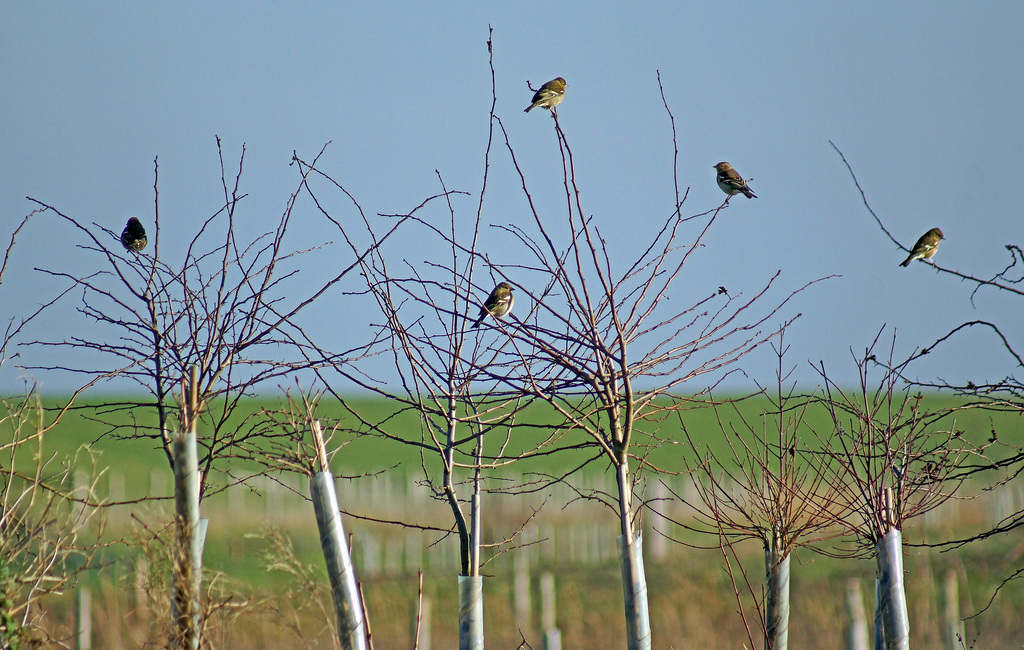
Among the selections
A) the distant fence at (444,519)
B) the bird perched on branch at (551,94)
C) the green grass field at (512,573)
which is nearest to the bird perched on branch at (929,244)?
the green grass field at (512,573)

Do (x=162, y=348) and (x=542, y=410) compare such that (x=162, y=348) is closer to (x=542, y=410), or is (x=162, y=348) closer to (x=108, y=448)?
(x=108, y=448)

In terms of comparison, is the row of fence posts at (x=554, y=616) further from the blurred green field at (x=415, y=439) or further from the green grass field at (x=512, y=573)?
the blurred green field at (x=415, y=439)

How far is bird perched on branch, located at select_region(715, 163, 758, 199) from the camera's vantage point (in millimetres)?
8211

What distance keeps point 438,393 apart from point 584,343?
1.24 metres

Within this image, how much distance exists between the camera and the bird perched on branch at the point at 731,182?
821cm

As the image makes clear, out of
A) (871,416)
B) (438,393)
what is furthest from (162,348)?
(871,416)

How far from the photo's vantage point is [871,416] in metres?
6.29

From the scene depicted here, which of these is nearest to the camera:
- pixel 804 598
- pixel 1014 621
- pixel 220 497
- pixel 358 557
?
pixel 1014 621

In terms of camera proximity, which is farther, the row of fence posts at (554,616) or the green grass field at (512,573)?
the green grass field at (512,573)

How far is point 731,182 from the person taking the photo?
8367mm

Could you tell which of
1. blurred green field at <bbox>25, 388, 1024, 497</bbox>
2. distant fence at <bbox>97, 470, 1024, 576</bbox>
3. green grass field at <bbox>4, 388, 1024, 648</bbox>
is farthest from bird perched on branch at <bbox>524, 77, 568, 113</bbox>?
blurred green field at <bbox>25, 388, 1024, 497</bbox>

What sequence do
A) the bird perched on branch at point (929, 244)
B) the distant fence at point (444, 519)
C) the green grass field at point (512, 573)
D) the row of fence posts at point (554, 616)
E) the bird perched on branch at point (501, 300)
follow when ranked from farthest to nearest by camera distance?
1. the distant fence at point (444, 519)
2. the green grass field at point (512, 573)
3. the row of fence posts at point (554, 616)
4. the bird perched on branch at point (929, 244)
5. the bird perched on branch at point (501, 300)

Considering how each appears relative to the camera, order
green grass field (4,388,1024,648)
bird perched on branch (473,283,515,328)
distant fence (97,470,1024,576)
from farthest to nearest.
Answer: distant fence (97,470,1024,576) < green grass field (4,388,1024,648) < bird perched on branch (473,283,515,328)

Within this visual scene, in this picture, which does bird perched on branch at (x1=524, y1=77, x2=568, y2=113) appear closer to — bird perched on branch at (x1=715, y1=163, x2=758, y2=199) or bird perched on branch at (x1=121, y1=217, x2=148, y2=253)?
bird perched on branch at (x1=715, y1=163, x2=758, y2=199)
